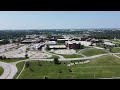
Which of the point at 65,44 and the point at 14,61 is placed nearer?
the point at 14,61

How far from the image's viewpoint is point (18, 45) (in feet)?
49.8

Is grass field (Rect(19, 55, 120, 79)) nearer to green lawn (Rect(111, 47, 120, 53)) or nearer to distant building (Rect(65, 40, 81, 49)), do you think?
green lawn (Rect(111, 47, 120, 53))

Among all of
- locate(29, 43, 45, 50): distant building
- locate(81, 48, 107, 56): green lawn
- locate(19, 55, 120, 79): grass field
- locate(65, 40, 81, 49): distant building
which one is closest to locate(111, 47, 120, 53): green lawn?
locate(81, 48, 107, 56): green lawn

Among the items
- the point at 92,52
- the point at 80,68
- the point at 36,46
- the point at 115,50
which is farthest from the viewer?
the point at 115,50

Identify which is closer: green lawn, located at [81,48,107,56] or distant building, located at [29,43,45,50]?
green lawn, located at [81,48,107,56]

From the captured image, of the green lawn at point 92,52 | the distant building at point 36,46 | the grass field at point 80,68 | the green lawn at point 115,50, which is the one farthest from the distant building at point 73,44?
the green lawn at point 115,50

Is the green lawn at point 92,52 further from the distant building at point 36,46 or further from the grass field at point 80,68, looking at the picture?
the distant building at point 36,46

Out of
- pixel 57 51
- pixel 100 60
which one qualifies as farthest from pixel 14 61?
pixel 100 60

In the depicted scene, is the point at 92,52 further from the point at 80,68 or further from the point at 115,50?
the point at 80,68

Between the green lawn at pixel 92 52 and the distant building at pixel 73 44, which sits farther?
the distant building at pixel 73 44

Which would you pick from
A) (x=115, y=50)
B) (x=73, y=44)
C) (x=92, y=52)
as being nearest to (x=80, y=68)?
(x=92, y=52)

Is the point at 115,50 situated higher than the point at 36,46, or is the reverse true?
the point at 36,46
